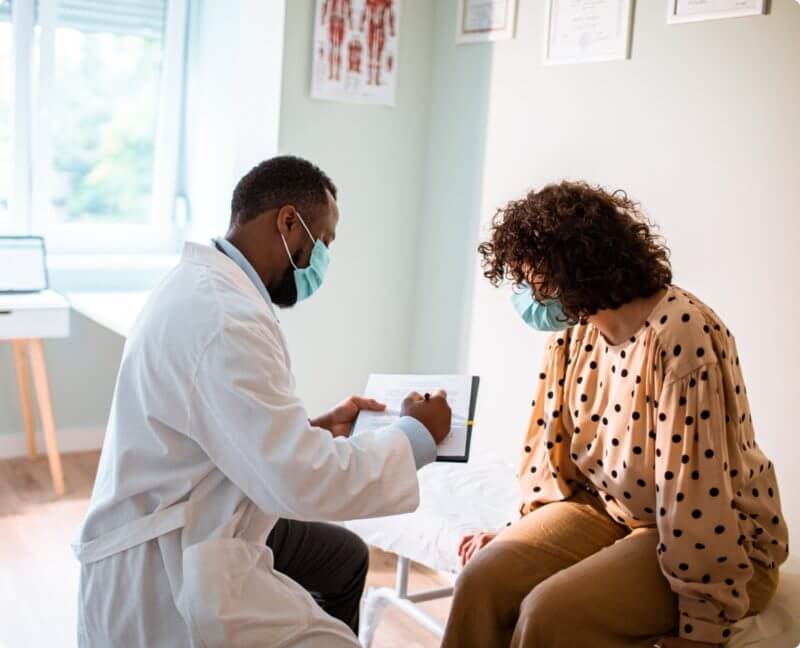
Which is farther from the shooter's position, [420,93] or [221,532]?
[420,93]

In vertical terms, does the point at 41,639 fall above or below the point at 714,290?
below

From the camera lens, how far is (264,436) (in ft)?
4.93

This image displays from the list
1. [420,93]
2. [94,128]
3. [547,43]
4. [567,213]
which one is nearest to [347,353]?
[420,93]

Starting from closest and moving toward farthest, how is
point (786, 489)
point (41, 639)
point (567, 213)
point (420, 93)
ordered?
point (567, 213), point (786, 489), point (41, 639), point (420, 93)

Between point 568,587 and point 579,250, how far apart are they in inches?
21.5

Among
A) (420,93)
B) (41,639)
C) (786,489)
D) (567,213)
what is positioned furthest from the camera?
(420,93)

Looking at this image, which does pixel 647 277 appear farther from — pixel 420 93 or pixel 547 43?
pixel 420 93

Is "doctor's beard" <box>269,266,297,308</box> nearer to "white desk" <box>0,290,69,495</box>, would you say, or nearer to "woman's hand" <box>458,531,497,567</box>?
"woman's hand" <box>458,531,497,567</box>

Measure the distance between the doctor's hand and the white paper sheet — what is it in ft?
0.08

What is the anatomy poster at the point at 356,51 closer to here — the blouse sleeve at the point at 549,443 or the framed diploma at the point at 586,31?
the framed diploma at the point at 586,31

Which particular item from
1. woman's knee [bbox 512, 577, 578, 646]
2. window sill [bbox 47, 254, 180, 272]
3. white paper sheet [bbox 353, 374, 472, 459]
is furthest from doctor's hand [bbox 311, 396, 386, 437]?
window sill [bbox 47, 254, 180, 272]

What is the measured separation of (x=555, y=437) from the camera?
1948 mm

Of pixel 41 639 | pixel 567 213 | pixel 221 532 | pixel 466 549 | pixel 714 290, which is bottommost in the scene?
pixel 41 639

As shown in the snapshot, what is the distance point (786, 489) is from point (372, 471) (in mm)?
1269
